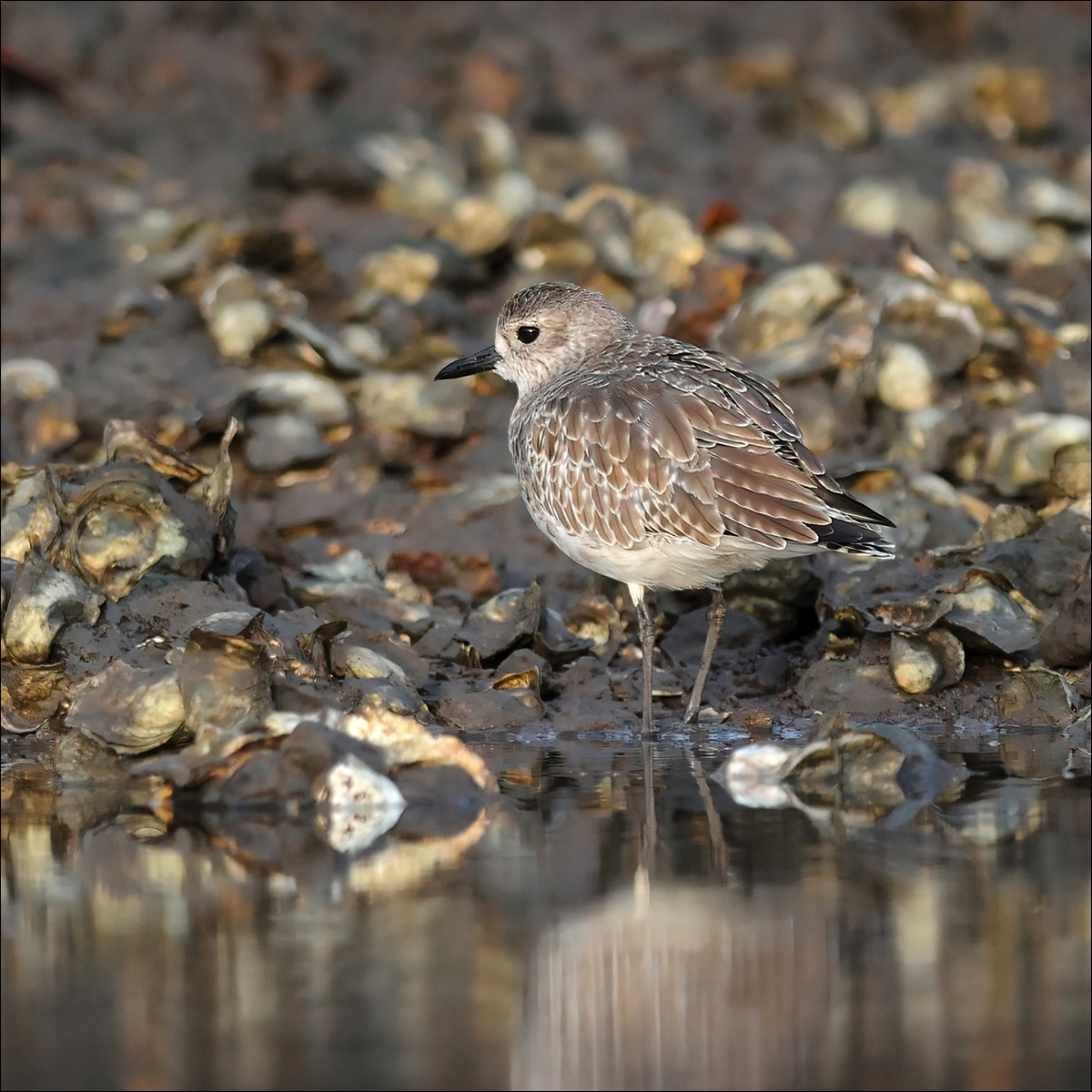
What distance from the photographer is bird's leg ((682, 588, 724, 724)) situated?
241 inches

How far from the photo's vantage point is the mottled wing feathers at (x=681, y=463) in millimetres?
5949

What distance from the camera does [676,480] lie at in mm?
6117

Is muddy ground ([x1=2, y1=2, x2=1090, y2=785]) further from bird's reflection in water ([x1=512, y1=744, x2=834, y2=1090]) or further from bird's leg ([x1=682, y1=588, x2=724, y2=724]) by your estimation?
bird's reflection in water ([x1=512, y1=744, x2=834, y2=1090])

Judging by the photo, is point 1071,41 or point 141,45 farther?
point 1071,41

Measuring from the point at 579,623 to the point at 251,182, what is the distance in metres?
4.44

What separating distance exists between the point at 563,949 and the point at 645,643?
3.02m

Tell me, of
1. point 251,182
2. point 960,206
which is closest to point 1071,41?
point 960,206

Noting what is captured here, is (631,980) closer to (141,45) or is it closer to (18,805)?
(18,805)

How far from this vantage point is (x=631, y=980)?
3.11 metres

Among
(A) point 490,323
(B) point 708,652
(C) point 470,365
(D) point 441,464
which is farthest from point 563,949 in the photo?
(A) point 490,323

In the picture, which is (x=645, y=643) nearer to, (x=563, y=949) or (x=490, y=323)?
(x=563, y=949)

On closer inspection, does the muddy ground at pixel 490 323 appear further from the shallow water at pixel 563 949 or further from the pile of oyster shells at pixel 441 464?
the shallow water at pixel 563 949

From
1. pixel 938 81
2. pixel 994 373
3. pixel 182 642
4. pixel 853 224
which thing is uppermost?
pixel 938 81

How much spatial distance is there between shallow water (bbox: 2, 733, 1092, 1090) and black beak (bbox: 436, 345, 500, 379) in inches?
127
